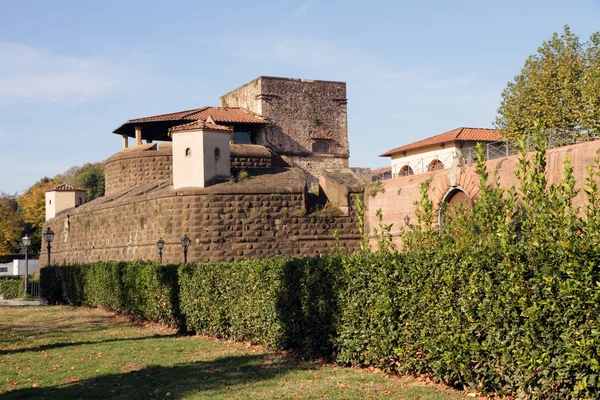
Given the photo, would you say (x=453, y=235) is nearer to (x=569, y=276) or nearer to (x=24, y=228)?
(x=569, y=276)

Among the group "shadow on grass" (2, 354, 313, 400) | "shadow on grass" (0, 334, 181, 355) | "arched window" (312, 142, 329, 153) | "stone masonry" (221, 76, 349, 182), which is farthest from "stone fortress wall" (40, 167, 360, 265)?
"shadow on grass" (2, 354, 313, 400)

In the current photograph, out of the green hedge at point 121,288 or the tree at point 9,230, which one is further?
the tree at point 9,230

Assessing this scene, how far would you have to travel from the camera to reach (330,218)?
89.0ft

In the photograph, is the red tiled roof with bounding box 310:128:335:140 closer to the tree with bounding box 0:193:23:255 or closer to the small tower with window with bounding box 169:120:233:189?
the small tower with window with bounding box 169:120:233:189

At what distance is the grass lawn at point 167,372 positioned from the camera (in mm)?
8516

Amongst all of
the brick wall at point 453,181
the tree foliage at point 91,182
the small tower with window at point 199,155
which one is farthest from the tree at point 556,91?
the tree foliage at point 91,182

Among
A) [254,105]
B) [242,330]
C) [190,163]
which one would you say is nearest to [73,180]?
[254,105]

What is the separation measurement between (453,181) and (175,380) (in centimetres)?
1618

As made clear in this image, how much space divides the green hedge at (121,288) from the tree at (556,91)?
18.0 meters

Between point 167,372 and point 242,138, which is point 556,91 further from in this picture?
point 167,372

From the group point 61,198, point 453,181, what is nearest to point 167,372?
point 453,181

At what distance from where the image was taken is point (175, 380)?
9.65 meters

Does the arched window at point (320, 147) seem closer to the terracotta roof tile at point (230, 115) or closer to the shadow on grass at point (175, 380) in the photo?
the terracotta roof tile at point (230, 115)

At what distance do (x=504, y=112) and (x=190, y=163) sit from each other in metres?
15.3
